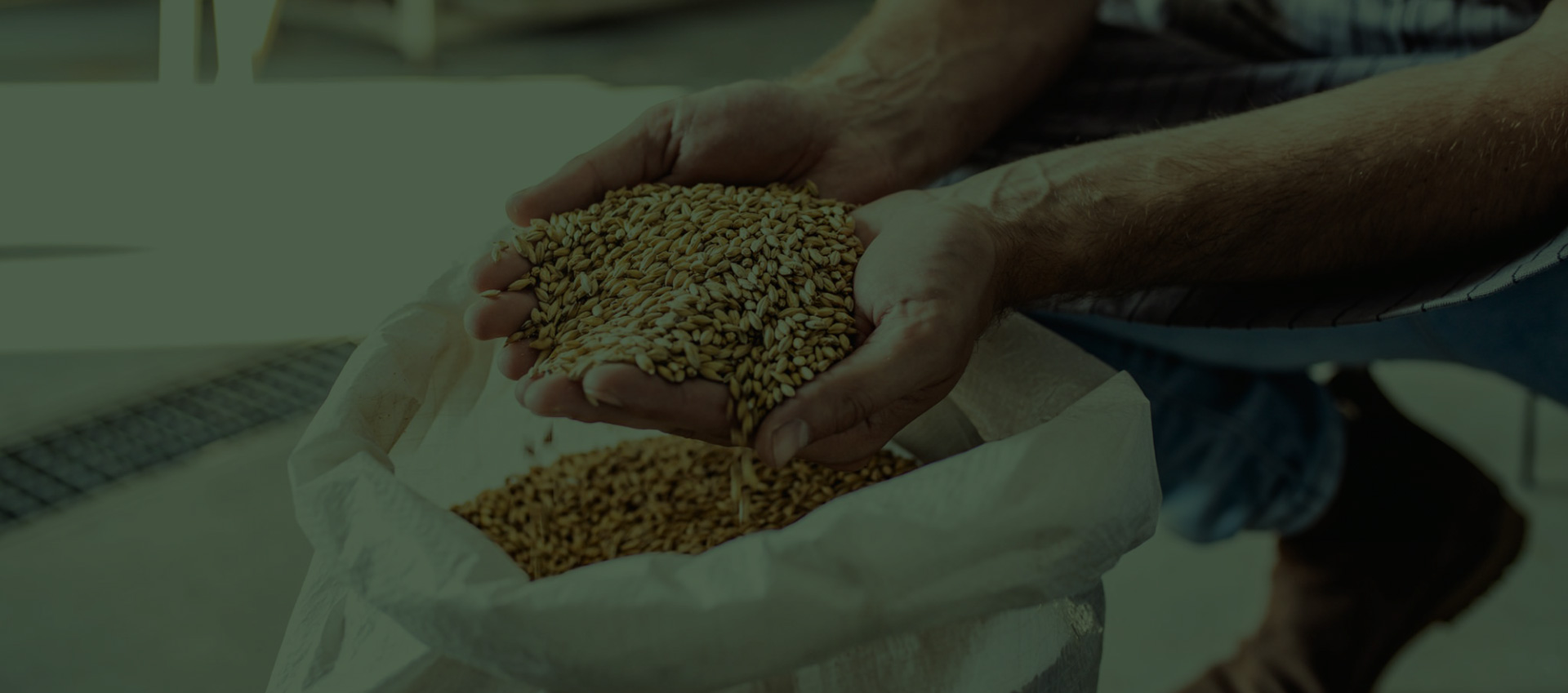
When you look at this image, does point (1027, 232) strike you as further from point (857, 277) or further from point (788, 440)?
point (788, 440)

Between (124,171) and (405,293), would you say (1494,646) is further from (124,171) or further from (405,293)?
(124,171)

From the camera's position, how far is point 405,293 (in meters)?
2.11

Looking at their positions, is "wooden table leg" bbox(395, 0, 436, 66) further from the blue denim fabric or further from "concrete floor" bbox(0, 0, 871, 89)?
the blue denim fabric

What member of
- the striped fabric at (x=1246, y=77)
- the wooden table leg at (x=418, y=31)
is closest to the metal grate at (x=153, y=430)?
the striped fabric at (x=1246, y=77)

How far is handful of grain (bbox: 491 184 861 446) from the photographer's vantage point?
70 centimetres

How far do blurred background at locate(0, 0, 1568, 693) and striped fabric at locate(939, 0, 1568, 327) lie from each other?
24.0 inches

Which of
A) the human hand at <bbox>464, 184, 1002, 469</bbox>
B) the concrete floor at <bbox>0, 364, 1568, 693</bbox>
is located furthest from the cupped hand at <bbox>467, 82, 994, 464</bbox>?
the concrete floor at <bbox>0, 364, 1568, 693</bbox>

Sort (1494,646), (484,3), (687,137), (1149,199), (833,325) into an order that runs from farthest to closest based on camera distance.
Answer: (484,3)
(1494,646)
(687,137)
(1149,199)
(833,325)

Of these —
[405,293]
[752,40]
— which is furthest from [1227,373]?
[752,40]

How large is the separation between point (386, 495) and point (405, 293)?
158cm

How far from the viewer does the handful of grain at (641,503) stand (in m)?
0.89

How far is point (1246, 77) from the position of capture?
112 centimetres

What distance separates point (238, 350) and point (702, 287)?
4.92 feet

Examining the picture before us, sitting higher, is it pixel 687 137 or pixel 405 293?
pixel 687 137
